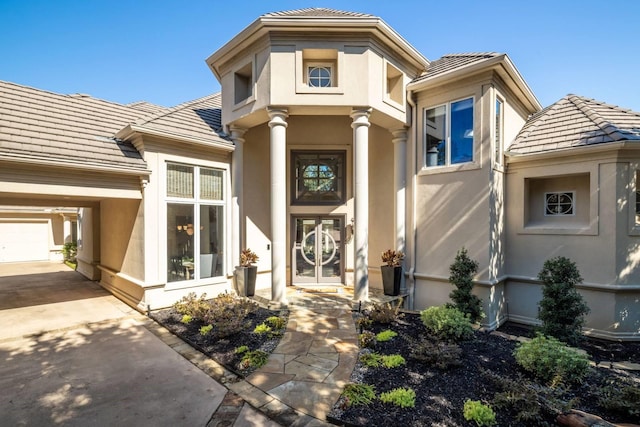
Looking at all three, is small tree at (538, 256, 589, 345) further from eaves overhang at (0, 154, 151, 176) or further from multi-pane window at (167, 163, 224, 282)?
eaves overhang at (0, 154, 151, 176)

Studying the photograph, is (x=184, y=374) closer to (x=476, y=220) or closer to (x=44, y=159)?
(x=44, y=159)

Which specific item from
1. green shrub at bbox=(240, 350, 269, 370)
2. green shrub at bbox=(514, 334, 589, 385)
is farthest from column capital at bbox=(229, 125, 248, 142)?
green shrub at bbox=(514, 334, 589, 385)

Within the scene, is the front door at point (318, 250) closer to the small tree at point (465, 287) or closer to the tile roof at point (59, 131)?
the small tree at point (465, 287)

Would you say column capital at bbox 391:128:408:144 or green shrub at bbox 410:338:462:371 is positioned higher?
column capital at bbox 391:128:408:144

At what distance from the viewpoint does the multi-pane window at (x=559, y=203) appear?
7.27 meters

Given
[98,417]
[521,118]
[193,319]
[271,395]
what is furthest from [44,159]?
[521,118]

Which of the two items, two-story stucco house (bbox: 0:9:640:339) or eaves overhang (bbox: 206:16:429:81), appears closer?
two-story stucco house (bbox: 0:9:640:339)

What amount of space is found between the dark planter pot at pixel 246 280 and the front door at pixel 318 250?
1689mm

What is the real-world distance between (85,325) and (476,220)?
31.1 ft

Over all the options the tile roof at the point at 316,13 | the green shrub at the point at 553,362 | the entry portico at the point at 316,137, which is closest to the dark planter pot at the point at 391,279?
the entry portico at the point at 316,137

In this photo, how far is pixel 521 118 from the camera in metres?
8.87

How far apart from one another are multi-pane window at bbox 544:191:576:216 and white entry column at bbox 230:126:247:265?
837 centimetres

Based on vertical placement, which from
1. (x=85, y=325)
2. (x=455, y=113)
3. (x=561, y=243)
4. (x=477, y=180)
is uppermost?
(x=455, y=113)

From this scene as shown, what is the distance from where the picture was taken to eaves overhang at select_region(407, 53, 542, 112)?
6684mm
